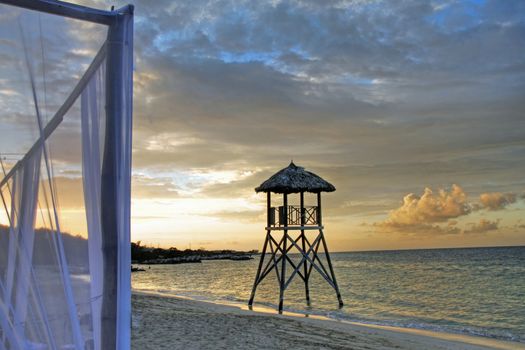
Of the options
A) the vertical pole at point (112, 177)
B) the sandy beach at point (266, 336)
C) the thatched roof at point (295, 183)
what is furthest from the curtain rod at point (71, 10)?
the thatched roof at point (295, 183)

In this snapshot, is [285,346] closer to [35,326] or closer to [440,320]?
[35,326]

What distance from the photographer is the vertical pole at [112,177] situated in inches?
121

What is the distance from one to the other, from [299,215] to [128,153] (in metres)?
14.4

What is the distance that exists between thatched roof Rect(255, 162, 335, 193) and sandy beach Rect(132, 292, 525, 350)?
190 inches

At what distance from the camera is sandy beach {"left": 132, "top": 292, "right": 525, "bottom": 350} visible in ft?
29.8

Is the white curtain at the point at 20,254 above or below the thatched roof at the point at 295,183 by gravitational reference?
below

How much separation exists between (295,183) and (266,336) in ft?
24.2

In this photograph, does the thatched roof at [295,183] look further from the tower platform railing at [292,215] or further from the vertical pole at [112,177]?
the vertical pole at [112,177]

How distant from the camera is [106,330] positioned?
3.12 metres

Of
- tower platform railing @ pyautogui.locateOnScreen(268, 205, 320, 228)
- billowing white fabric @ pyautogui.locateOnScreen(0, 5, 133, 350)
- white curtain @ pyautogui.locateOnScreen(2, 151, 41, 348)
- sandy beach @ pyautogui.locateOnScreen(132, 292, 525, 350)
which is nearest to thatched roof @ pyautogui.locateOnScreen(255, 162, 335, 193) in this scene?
tower platform railing @ pyautogui.locateOnScreen(268, 205, 320, 228)

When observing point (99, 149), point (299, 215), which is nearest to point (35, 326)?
point (99, 149)

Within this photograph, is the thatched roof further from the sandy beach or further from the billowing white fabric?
the billowing white fabric

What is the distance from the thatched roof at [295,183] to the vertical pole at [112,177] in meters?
13.7

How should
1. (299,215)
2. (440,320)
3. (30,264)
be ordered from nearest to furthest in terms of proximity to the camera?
(30,264) < (299,215) < (440,320)
